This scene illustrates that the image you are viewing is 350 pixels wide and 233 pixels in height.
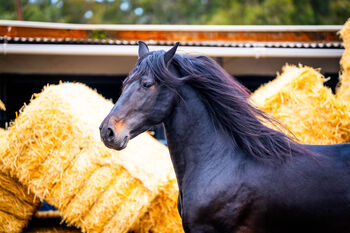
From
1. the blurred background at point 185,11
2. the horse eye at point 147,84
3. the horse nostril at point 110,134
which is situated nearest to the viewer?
the horse nostril at point 110,134

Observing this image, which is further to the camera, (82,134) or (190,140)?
(82,134)

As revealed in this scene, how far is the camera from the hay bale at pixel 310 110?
4.01 metres

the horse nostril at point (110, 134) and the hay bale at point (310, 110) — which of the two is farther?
the hay bale at point (310, 110)

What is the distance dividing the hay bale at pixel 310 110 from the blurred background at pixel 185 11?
58.6 ft

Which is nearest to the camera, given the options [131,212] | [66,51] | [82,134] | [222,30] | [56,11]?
[131,212]

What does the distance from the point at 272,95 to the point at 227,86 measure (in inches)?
65.7

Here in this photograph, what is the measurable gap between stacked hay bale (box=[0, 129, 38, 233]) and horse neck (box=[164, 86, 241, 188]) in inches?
85.4

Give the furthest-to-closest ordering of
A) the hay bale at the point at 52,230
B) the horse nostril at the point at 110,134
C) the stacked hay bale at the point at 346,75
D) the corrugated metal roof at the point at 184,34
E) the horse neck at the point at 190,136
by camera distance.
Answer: the corrugated metal roof at the point at 184,34, the stacked hay bale at the point at 346,75, the hay bale at the point at 52,230, the horse neck at the point at 190,136, the horse nostril at the point at 110,134

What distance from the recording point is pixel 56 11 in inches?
932

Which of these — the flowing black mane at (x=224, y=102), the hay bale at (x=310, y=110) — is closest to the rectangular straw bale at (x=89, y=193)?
the flowing black mane at (x=224, y=102)

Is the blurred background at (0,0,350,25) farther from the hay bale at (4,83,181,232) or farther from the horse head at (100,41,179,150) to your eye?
the horse head at (100,41,179,150)

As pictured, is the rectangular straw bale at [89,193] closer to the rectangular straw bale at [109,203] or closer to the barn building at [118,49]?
the rectangular straw bale at [109,203]

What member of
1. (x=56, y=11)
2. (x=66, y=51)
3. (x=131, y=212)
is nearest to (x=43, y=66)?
(x=66, y=51)

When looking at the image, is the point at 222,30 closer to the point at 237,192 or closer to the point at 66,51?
the point at 66,51
